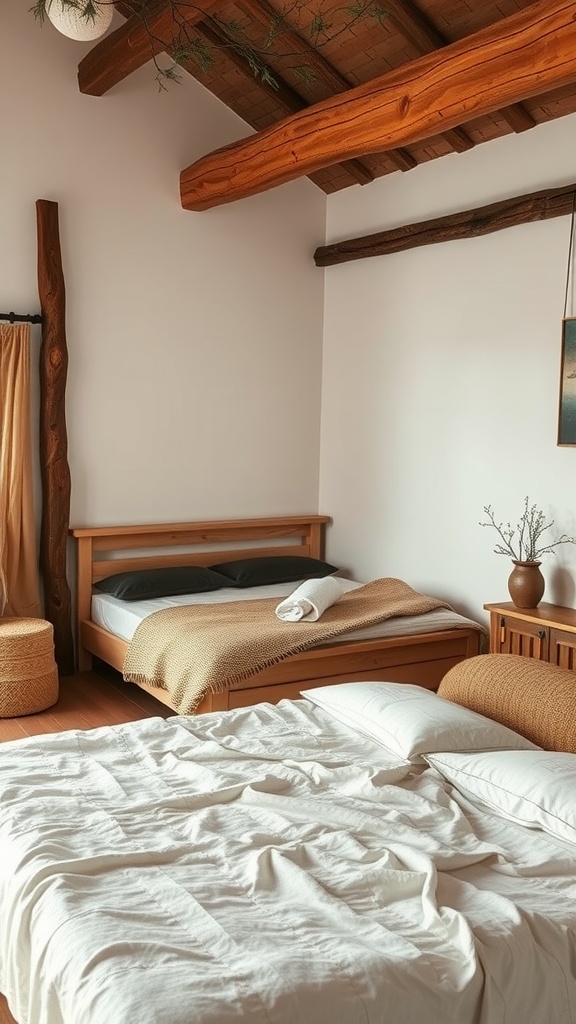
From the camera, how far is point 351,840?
2.01m

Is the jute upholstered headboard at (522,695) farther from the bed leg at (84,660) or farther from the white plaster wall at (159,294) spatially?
the white plaster wall at (159,294)


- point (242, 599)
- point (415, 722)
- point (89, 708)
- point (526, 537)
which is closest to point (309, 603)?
point (242, 599)

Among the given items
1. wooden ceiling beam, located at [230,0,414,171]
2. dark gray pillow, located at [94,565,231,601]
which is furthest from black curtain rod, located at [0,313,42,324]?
wooden ceiling beam, located at [230,0,414,171]

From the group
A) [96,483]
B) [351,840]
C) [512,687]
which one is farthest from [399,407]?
[351,840]

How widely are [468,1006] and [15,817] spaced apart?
1045 mm

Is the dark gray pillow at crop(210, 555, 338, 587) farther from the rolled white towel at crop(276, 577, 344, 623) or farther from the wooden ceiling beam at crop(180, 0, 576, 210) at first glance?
the wooden ceiling beam at crop(180, 0, 576, 210)

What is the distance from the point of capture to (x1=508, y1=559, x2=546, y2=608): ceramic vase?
13.1 ft

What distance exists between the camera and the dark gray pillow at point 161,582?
4.64m

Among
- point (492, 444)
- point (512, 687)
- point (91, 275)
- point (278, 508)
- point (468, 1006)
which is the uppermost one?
point (91, 275)

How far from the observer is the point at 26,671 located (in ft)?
13.9

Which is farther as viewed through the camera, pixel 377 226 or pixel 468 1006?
pixel 377 226

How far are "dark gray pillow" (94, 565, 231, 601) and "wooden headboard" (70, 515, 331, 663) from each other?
96 millimetres

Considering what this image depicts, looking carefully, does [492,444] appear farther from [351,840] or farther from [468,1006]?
[468,1006]

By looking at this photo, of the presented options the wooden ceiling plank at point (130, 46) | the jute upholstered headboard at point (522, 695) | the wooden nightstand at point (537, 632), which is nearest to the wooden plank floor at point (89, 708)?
the wooden nightstand at point (537, 632)
